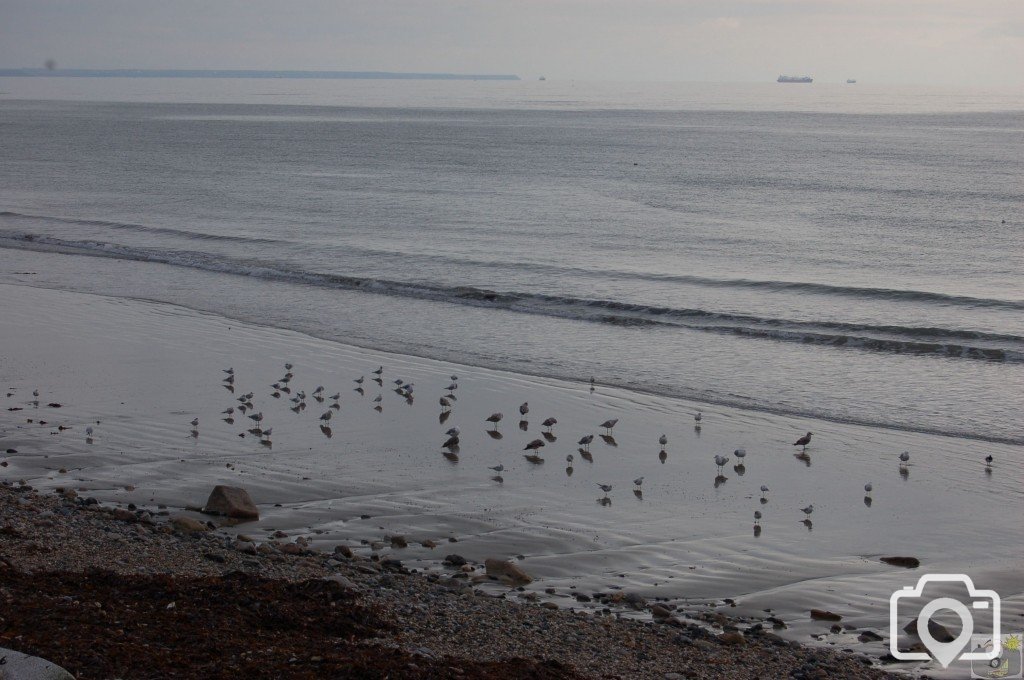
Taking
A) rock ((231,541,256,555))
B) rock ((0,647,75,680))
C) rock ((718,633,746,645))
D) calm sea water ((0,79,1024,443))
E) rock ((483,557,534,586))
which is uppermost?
calm sea water ((0,79,1024,443))

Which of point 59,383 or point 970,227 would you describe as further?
point 970,227

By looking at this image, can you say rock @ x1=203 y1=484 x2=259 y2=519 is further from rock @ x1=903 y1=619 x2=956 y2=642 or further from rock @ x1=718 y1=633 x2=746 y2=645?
rock @ x1=903 y1=619 x2=956 y2=642

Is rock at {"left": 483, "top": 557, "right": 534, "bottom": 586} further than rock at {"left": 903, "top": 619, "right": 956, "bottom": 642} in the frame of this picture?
Yes

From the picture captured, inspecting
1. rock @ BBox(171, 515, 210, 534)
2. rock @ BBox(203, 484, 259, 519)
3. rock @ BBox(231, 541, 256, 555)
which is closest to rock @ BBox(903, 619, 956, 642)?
rock @ BBox(231, 541, 256, 555)

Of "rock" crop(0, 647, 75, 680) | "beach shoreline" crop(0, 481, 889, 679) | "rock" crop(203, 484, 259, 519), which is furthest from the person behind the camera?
"rock" crop(203, 484, 259, 519)

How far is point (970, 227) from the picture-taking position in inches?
1747

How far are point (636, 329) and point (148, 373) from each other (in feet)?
39.4

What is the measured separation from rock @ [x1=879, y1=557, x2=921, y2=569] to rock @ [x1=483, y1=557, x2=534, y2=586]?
4.19m

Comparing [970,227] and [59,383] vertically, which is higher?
[970,227]

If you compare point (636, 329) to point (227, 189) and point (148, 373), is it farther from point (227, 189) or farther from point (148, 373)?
point (227, 189)

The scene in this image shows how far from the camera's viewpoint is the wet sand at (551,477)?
1108 cm

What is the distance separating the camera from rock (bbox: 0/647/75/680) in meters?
6.34

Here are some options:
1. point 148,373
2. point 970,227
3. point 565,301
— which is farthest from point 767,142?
point 148,373

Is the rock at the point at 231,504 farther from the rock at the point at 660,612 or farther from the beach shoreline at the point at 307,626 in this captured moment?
the rock at the point at 660,612
